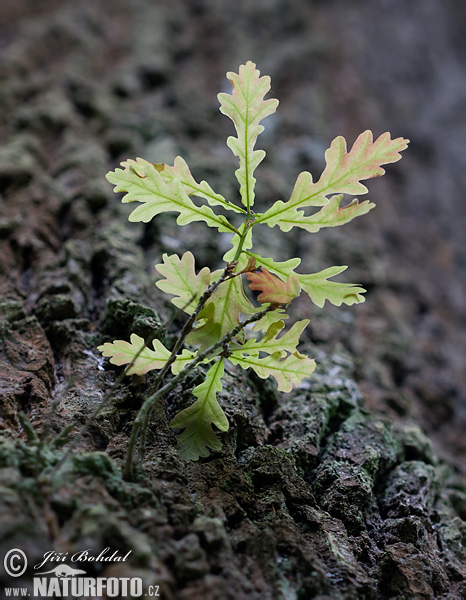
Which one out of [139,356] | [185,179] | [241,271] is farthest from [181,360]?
A: [185,179]

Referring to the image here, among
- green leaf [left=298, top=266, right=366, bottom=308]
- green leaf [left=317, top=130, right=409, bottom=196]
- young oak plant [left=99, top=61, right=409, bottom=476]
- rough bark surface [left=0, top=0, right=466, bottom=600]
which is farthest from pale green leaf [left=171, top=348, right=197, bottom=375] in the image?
green leaf [left=317, top=130, right=409, bottom=196]

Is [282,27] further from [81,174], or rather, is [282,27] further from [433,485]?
[433,485]

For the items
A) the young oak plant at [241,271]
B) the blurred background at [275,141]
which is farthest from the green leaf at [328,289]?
the blurred background at [275,141]

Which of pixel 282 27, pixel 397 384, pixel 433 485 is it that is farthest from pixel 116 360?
pixel 282 27

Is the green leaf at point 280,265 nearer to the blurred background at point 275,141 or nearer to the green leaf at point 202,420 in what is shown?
the green leaf at point 202,420

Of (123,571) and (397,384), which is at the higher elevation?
(397,384)

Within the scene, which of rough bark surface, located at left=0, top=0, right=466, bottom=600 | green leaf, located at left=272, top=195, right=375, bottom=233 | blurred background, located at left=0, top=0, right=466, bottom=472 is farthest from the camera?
blurred background, located at left=0, top=0, right=466, bottom=472

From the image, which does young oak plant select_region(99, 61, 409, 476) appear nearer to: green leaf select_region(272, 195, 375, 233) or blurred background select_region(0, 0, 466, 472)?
green leaf select_region(272, 195, 375, 233)
